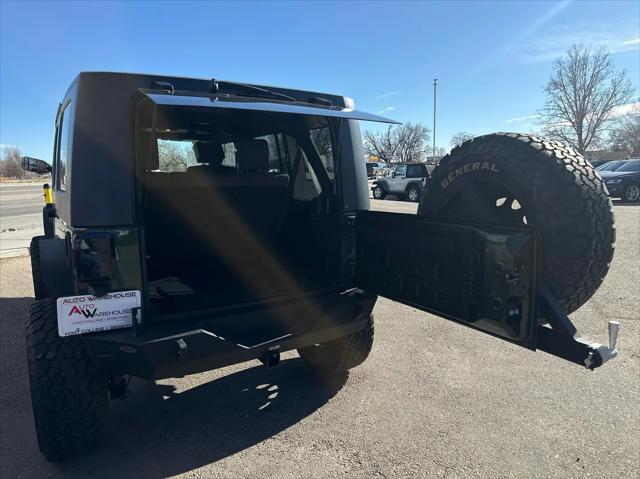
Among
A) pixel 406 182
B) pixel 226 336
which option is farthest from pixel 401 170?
pixel 226 336

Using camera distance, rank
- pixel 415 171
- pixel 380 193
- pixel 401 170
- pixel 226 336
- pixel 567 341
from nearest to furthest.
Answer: pixel 567 341 → pixel 226 336 → pixel 415 171 → pixel 401 170 → pixel 380 193

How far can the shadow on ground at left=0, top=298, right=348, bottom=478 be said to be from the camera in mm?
2577

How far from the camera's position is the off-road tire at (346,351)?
11.4 ft

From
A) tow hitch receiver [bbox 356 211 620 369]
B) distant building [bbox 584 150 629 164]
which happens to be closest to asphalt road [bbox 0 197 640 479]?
tow hitch receiver [bbox 356 211 620 369]

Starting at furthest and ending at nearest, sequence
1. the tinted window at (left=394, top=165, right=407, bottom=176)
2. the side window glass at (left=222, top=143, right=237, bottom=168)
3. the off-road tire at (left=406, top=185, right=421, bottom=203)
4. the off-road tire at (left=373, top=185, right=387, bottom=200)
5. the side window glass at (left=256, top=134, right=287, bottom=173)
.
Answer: the off-road tire at (left=373, top=185, right=387, bottom=200)
the tinted window at (left=394, top=165, right=407, bottom=176)
the off-road tire at (left=406, top=185, right=421, bottom=203)
the side window glass at (left=222, top=143, right=237, bottom=168)
the side window glass at (left=256, top=134, right=287, bottom=173)

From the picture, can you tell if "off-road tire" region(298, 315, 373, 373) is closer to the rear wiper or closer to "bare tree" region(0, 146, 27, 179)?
the rear wiper

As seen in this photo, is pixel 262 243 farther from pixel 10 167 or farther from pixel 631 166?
pixel 10 167

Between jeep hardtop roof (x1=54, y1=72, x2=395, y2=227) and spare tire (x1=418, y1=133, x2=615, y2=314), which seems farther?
jeep hardtop roof (x1=54, y1=72, x2=395, y2=227)

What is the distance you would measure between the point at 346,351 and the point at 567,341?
1.86 m

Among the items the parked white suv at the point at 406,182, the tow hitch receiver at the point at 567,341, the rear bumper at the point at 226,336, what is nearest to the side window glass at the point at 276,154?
the rear bumper at the point at 226,336

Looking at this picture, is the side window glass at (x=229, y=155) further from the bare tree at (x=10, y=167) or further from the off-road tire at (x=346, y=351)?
the bare tree at (x=10, y=167)

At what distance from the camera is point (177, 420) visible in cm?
304

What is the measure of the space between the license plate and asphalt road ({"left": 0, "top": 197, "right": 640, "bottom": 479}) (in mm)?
915

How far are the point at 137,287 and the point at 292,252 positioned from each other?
146 cm
